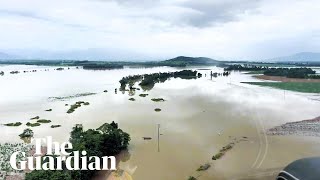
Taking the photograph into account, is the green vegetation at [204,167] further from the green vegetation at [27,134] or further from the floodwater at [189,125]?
the green vegetation at [27,134]

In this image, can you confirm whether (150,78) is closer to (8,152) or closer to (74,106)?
(74,106)

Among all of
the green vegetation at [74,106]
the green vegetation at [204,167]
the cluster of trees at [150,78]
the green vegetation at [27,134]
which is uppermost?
the cluster of trees at [150,78]

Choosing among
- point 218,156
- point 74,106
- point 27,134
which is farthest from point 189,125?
point 74,106

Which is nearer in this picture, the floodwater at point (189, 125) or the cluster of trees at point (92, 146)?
the cluster of trees at point (92, 146)

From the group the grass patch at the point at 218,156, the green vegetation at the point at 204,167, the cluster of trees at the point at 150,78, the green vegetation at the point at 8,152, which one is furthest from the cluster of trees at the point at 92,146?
the cluster of trees at the point at 150,78

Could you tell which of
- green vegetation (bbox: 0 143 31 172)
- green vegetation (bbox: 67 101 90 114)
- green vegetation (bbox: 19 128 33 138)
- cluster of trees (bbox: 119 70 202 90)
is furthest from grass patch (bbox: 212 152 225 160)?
cluster of trees (bbox: 119 70 202 90)

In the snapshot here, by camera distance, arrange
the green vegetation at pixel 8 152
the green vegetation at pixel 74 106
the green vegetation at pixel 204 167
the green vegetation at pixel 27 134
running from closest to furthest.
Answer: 1. the green vegetation at pixel 8 152
2. the green vegetation at pixel 204 167
3. the green vegetation at pixel 27 134
4. the green vegetation at pixel 74 106
